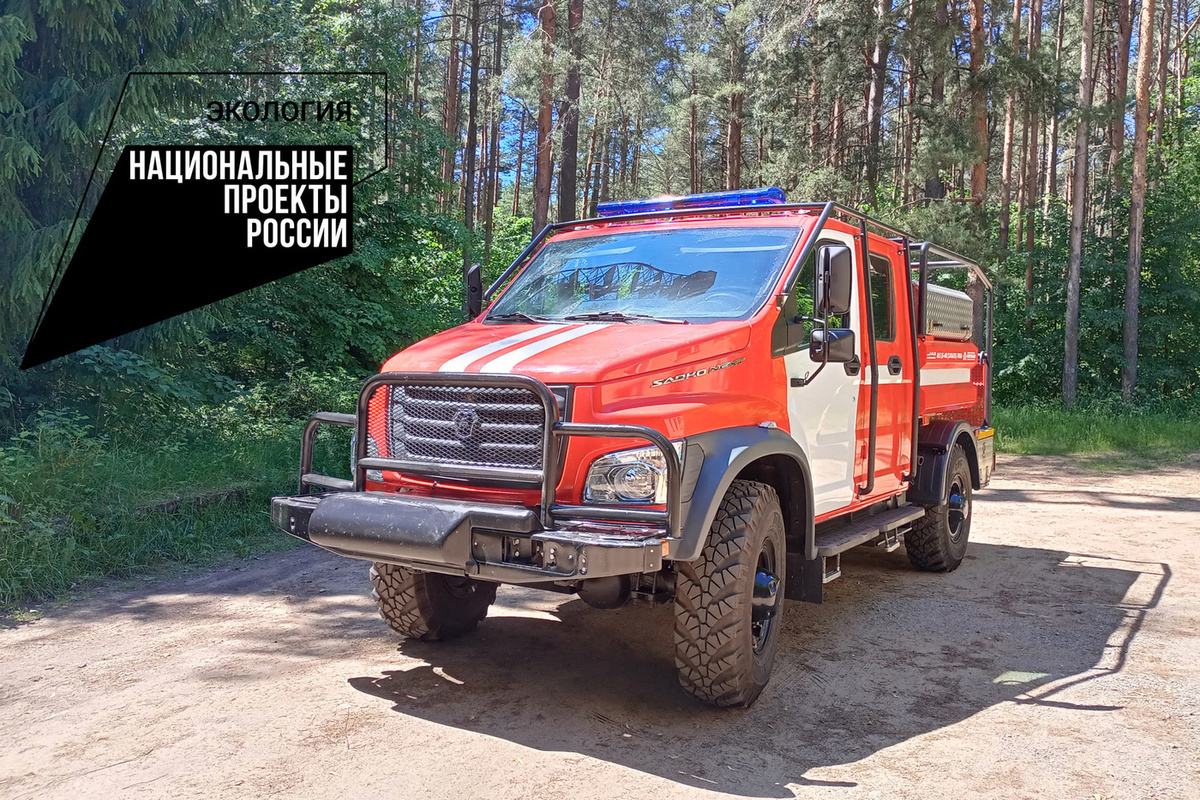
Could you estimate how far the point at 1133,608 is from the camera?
6.63m

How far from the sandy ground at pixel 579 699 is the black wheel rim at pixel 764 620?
1.03ft

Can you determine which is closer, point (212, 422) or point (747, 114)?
point (212, 422)

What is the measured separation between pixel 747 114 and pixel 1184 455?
17219 millimetres

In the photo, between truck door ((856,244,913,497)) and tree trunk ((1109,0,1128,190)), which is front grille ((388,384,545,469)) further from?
tree trunk ((1109,0,1128,190))

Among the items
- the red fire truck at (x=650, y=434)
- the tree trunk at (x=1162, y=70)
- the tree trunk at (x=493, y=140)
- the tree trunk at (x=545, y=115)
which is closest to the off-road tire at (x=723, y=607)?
the red fire truck at (x=650, y=434)

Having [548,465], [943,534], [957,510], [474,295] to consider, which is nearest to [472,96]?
[957,510]

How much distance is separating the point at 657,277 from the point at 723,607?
77.9 inches

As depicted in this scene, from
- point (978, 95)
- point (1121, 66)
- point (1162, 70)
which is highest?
point (1162, 70)

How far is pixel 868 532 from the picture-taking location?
19.3ft

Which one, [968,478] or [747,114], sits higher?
[747,114]

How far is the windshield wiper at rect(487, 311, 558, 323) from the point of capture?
17.1ft

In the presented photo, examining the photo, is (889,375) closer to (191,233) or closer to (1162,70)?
(191,233)

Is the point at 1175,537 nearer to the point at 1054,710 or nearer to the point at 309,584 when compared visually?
the point at 1054,710

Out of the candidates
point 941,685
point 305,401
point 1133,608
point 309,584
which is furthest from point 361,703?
point 305,401
